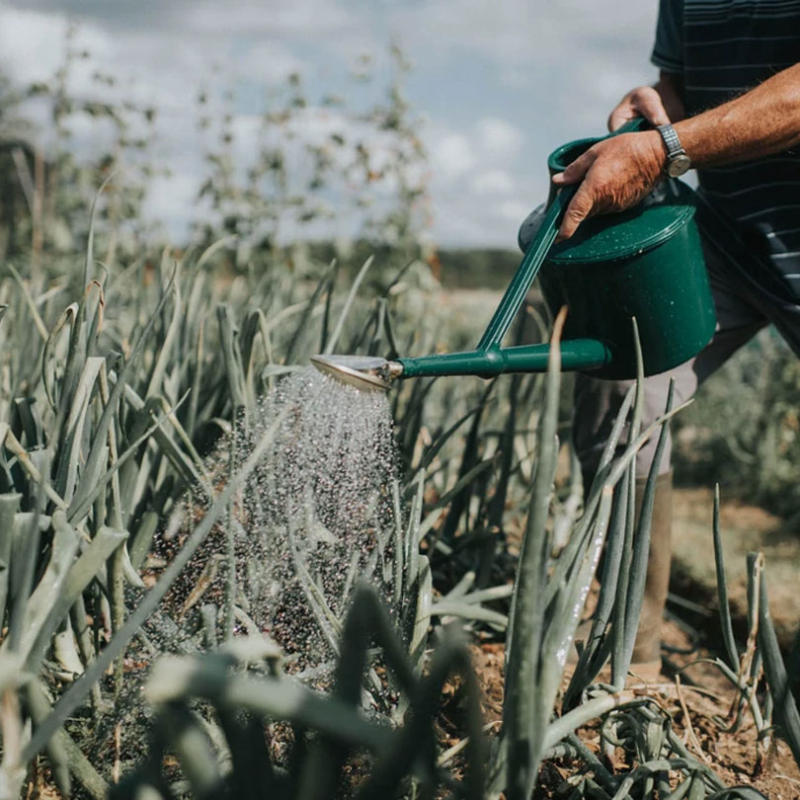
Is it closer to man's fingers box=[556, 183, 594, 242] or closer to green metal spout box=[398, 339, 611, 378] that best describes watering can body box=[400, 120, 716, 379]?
man's fingers box=[556, 183, 594, 242]

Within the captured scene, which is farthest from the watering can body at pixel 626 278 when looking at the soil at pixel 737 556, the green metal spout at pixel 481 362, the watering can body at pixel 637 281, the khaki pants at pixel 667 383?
the soil at pixel 737 556

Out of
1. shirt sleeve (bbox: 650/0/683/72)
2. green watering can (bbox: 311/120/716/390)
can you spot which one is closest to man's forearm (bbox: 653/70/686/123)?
shirt sleeve (bbox: 650/0/683/72)

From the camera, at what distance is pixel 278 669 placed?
0.67m

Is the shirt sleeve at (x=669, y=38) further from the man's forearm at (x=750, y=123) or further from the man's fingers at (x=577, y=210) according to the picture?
the man's fingers at (x=577, y=210)

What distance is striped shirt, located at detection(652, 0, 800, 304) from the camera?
1.49m

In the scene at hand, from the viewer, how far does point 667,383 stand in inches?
64.8

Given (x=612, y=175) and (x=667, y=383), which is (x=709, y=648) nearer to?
(x=667, y=383)

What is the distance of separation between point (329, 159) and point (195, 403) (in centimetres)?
325

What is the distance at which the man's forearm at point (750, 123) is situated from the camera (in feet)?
4.20

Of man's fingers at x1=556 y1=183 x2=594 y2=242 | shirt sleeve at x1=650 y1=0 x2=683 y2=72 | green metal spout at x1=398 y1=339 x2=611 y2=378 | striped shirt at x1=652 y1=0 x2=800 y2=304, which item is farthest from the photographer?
shirt sleeve at x1=650 y1=0 x2=683 y2=72

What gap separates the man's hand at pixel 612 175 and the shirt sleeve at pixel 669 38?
603 mm

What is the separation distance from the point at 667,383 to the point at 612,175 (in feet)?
1.79

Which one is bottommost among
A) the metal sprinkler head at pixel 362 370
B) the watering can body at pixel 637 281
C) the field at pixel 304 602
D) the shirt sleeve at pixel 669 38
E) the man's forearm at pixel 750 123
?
the field at pixel 304 602

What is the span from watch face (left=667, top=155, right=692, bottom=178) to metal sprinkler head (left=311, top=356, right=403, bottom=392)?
0.53m
